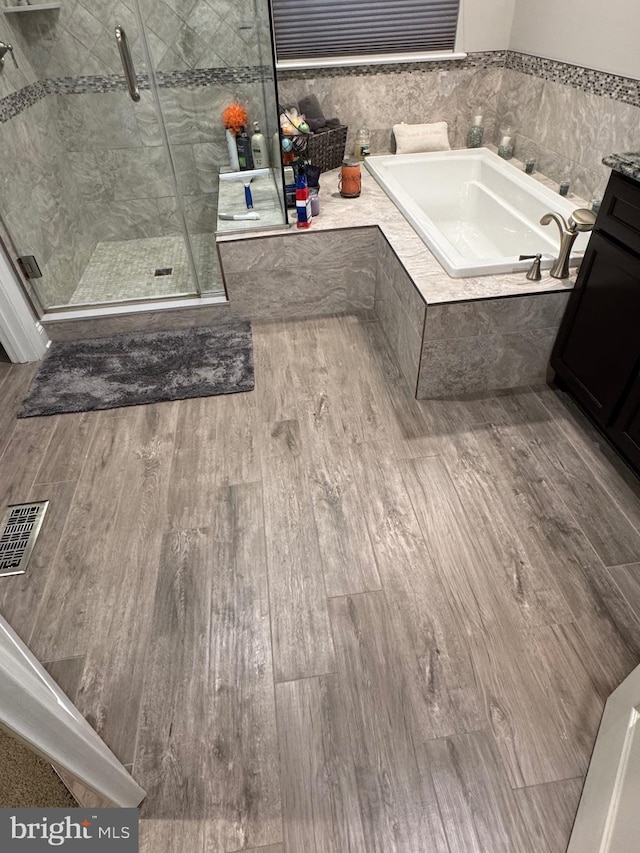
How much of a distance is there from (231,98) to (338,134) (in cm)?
68

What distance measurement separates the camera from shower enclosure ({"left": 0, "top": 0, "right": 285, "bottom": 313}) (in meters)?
2.58

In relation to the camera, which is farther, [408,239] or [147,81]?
[147,81]

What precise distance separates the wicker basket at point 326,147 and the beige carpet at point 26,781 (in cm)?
286

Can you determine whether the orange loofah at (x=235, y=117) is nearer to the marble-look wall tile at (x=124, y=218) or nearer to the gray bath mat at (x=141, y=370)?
the marble-look wall tile at (x=124, y=218)

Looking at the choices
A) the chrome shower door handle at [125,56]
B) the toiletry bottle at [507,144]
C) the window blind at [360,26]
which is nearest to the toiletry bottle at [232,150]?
the window blind at [360,26]

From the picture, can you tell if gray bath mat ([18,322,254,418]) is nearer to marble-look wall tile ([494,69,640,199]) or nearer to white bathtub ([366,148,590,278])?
white bathtub ([366,148,590,278])

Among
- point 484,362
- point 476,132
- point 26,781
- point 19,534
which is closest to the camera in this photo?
point 26,781

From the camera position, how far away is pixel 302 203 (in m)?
2.47

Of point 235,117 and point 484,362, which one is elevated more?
point 235,117

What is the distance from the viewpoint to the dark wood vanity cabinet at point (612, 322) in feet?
5.32

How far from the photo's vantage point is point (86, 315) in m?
2.64

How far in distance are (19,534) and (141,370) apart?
38.3 inches

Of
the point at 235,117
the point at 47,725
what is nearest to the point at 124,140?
the point at 235,117

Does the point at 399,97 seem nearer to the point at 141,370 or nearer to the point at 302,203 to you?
the point at 302,203
